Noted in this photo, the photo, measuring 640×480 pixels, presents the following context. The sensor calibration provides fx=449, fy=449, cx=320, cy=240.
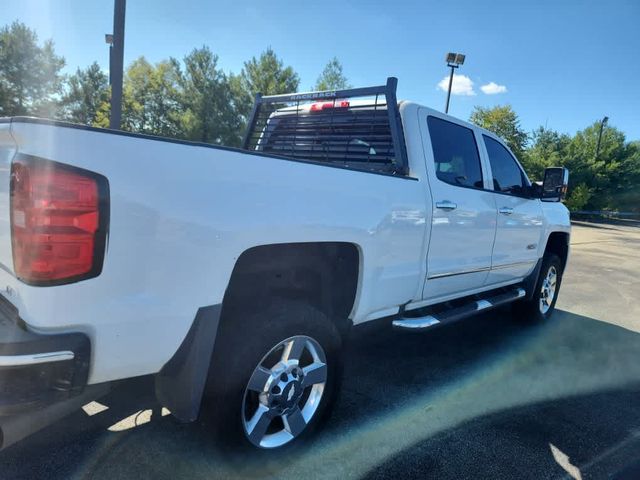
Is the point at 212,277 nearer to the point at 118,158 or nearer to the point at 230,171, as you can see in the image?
the point at 230,171

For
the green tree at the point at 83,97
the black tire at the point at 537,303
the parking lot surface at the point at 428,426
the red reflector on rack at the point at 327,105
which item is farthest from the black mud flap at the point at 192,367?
the green tree at the point at 83,97

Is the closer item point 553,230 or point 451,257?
point 451,257

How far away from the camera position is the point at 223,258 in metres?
1.93

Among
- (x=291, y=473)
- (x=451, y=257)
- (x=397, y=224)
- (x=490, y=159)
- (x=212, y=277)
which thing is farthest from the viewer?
(x=490, y=159)

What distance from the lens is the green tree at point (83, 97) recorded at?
125 feet

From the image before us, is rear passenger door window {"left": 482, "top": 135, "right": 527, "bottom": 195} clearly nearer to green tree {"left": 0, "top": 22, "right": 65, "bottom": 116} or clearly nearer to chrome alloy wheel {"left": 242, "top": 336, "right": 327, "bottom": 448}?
chrome alloy wheel {"left": 242, "top": 336, "right": 327, "bottom": 448}

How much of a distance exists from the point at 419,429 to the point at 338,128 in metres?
2.38

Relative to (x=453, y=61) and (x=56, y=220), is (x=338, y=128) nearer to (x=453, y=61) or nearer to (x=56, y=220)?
(x=56, y=220)

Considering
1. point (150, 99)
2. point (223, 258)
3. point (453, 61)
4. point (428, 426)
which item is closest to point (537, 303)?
point (428, 426)

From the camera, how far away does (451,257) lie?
11.3ft

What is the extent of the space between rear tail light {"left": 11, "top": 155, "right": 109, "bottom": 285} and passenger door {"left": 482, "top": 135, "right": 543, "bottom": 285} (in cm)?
333

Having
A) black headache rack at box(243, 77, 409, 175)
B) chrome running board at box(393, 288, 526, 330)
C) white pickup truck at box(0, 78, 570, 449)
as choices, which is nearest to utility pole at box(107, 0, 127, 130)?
black headache rack at box(243, 77, 409, 175)

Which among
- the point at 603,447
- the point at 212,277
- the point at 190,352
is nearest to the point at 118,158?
the point at 212,277

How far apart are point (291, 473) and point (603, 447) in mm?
2041
